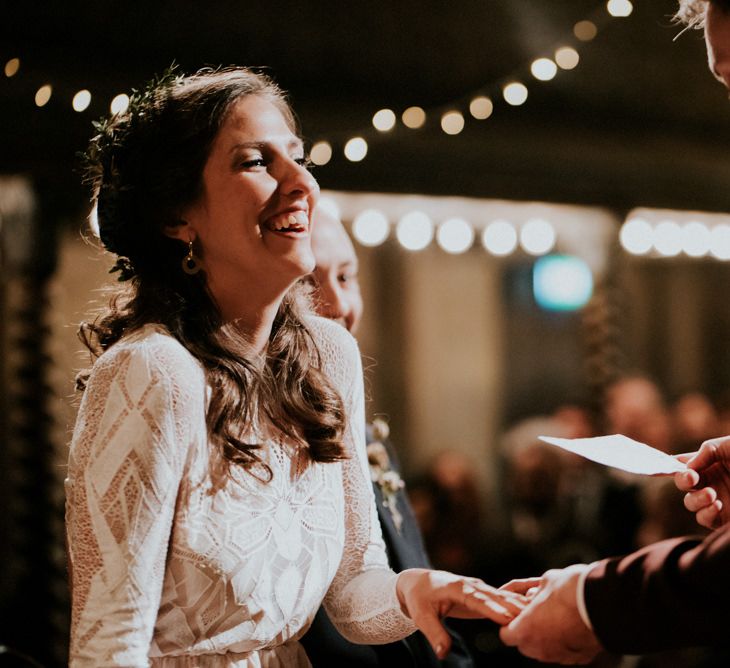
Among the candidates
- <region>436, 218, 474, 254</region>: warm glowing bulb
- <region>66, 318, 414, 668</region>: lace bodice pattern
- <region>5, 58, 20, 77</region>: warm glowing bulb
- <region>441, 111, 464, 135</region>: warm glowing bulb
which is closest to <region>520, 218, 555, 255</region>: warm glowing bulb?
<region>436, 218, 474, 254</region>: warm glowing bulb

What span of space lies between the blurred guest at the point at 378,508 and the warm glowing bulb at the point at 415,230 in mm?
6487

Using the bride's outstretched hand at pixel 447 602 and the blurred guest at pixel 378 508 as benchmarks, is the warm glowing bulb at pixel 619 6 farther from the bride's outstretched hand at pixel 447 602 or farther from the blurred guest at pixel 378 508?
Result: the bride's outstretched hand at pixel 447 602

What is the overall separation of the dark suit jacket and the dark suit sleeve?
729 millimetres

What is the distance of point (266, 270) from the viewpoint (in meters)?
1.98

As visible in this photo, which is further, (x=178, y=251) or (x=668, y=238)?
(x=668, y=238)

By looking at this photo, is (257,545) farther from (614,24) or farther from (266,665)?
(614,24)

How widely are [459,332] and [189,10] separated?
328 inches

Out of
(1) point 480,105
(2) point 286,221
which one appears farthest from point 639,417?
(2) point 286,221

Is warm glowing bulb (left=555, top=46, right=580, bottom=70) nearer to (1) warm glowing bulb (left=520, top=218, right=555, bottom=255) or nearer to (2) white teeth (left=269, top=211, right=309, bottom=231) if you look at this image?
(2) white teeth (left=269, top=211, right=309, bottom=231)

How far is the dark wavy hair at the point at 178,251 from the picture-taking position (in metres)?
1.97

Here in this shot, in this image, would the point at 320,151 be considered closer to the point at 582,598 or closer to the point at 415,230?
the point at 415,230

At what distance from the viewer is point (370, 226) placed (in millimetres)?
9023

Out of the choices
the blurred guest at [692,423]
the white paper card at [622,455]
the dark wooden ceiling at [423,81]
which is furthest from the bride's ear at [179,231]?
the blurred guest at [692,423]

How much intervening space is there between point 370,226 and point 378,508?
6.67m
